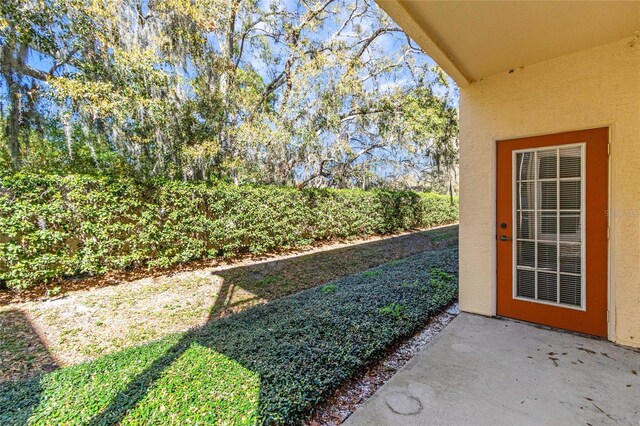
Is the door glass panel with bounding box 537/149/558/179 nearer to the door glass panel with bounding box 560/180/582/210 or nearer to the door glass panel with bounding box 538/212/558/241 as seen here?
the door glass panel with bounding box 560/180/582/210

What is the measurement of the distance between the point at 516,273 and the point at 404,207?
330 inches

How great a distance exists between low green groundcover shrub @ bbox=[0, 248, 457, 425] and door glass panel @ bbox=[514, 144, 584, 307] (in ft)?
3.49

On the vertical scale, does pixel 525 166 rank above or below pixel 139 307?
above

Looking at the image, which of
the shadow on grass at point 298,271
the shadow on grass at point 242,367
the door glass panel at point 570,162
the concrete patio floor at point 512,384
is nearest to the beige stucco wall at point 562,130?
the door glass panel at point 570,162

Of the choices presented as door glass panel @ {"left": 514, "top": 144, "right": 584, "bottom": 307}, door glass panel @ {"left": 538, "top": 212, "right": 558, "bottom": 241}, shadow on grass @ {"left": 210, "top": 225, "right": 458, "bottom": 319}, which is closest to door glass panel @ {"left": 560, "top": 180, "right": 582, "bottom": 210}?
door glass panel @ {"left": 514, "top": 144, "right": 584, "bottom": 307}

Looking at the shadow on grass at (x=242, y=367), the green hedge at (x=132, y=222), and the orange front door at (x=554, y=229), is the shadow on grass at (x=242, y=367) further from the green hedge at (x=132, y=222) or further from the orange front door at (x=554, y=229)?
the green hedge at (x=132, y=222)

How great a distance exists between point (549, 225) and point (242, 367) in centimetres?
314

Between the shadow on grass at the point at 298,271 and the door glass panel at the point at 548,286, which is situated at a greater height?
the door glass panel at the point at 548,286

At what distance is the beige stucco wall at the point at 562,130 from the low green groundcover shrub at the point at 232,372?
884 millimetres

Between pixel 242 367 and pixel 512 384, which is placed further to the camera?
pixel 242 367

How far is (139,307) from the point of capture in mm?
A: 3830

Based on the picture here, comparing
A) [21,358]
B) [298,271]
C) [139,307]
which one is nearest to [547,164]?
[298,271]

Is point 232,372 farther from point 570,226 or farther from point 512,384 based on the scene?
point 570,226

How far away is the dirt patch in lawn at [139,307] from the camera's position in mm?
2775
